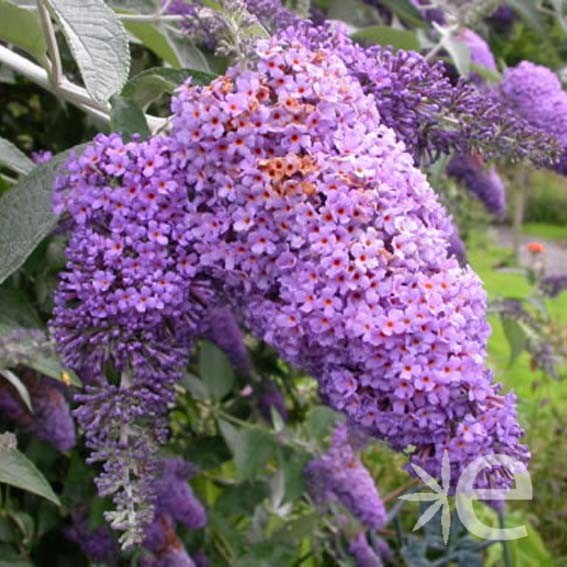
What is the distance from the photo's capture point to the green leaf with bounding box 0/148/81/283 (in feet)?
2.81

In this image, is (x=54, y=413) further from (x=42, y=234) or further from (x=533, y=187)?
(x=533, y=187)

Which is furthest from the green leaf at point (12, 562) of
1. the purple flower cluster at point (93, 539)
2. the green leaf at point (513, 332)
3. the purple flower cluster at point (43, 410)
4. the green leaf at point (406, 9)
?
the green leaf at point (513, 332)

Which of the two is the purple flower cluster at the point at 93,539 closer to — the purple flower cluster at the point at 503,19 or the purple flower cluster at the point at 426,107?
the purple flower cluster at the point at 426,107

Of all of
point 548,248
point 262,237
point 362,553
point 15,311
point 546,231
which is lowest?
point 546,231

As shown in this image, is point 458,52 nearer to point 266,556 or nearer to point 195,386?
point 195,386

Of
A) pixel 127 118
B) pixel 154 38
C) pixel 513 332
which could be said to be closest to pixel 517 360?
pixel 513 332

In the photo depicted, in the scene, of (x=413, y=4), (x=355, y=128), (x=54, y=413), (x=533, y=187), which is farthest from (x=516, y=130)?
(x=533, y=187)

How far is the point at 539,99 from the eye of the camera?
4.30ft

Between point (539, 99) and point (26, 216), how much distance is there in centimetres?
68

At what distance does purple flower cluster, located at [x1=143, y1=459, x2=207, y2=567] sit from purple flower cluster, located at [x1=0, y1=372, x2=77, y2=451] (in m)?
0.15

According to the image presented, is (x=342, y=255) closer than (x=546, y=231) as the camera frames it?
Yes

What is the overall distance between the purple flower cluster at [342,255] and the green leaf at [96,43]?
60mm

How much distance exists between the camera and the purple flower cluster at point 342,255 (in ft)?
2.40

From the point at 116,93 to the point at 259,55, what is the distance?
0.38ft
